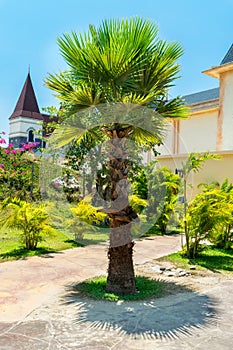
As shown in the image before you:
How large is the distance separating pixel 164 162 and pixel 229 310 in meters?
12.4

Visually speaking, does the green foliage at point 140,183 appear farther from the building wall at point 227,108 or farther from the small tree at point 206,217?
the building wall at point 227,108

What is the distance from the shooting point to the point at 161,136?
586cm

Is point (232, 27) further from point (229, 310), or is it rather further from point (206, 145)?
point (229, 310)

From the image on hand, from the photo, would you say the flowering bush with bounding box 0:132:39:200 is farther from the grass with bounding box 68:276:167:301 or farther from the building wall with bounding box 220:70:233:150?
the building wall with bounding box 220:70:233:150

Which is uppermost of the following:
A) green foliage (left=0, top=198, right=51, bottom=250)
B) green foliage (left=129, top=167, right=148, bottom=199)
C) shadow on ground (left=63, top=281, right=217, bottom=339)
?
green foliage (left=129, top=167, right=148, bottom=199)

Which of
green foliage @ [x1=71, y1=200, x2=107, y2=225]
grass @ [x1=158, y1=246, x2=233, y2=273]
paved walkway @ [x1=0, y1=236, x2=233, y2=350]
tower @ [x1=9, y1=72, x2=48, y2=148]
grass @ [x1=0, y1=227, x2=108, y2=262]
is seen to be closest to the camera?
paved walkway @ [x1=0, y1=236, x2=233, y2=350]

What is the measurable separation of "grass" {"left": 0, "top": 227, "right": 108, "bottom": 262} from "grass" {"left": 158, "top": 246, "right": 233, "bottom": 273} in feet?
8.79

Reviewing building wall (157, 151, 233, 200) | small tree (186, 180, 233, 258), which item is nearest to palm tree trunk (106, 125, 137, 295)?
small tree (186, 180, 233, 258)

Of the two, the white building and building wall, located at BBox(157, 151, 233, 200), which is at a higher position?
the white building

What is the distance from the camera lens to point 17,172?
14945 mm

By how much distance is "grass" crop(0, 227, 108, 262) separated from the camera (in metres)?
8.16

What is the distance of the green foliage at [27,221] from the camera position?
8.26 meters

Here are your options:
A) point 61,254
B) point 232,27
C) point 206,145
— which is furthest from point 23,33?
point 206,145

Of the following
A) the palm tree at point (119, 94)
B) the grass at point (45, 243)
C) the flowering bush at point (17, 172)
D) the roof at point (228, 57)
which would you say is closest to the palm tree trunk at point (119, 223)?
the palm tree at point (119, 94)
